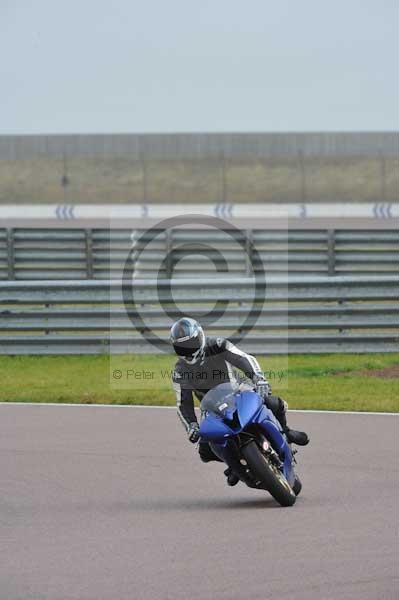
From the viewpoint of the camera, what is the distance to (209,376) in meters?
9.78

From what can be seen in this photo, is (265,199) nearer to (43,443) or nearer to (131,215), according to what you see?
(131,215)

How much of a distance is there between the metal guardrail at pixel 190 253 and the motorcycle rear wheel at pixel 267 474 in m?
12.1

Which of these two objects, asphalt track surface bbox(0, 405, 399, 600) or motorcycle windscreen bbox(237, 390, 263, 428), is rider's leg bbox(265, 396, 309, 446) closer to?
motorcycle windscreen bbox(237, 390, 263, 428)

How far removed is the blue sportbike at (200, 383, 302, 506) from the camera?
9211mm

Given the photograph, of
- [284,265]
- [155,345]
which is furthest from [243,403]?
[284,265]

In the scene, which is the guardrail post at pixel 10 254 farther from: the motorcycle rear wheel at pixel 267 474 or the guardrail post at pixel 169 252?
the motorcycle rear wheel at pixel 267 474

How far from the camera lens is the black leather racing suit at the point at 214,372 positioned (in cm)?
973

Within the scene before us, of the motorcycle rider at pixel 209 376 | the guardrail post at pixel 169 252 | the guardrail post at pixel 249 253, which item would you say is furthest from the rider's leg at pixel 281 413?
the guardrail post at pixel 169 252

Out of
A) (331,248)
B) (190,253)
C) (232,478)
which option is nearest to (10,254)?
(190,253)

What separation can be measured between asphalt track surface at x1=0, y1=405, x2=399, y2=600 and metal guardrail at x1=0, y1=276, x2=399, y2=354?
4.10 m

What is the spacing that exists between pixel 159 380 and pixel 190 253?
5.45m

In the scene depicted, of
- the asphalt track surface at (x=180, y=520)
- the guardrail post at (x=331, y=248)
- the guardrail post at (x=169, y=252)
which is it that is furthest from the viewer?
the guardrail post at (x=169, y=252)

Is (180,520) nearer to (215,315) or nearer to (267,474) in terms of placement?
(267,474)

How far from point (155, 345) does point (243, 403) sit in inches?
329
